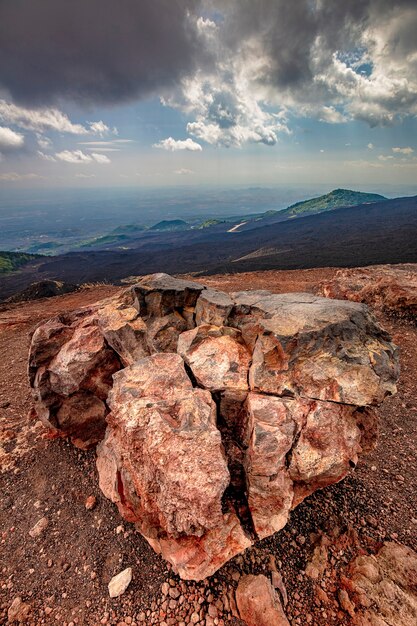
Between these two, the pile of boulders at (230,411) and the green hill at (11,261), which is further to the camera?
the green hill at (11,261)

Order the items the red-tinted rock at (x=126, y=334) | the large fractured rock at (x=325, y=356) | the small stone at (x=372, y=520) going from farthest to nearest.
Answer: the red-tinted rock at (x=126, y=334) < the small stone at (x=372, y=520) < the large fractured rock at (x=325, y=356)

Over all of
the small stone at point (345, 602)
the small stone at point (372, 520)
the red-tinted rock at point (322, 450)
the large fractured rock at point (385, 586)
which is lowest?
the small stone at point (345, 602)

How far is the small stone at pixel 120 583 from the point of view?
616 centimetres

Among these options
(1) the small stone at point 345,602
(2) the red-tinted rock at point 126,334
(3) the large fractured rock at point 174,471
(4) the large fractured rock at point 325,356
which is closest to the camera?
(3) the large fractured rock at point 174,471

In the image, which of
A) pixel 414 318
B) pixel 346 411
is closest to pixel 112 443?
pixel 346 411

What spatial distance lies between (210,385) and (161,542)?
310 cm

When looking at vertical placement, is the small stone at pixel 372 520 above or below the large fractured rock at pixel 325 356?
below

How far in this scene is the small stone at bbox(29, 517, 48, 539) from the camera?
24.3 feet

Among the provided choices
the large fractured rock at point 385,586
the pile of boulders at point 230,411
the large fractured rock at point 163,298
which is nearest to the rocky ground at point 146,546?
the large fractured rock at point 385,586

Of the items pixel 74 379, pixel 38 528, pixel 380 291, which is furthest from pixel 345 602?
pixel 380 291

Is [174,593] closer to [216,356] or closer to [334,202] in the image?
[216,356]

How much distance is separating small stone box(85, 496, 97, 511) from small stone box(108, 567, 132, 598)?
1.85 meters

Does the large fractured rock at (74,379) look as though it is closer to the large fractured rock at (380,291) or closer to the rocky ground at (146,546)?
the rocky ground at (146,546)

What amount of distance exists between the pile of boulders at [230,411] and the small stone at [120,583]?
0.82m
